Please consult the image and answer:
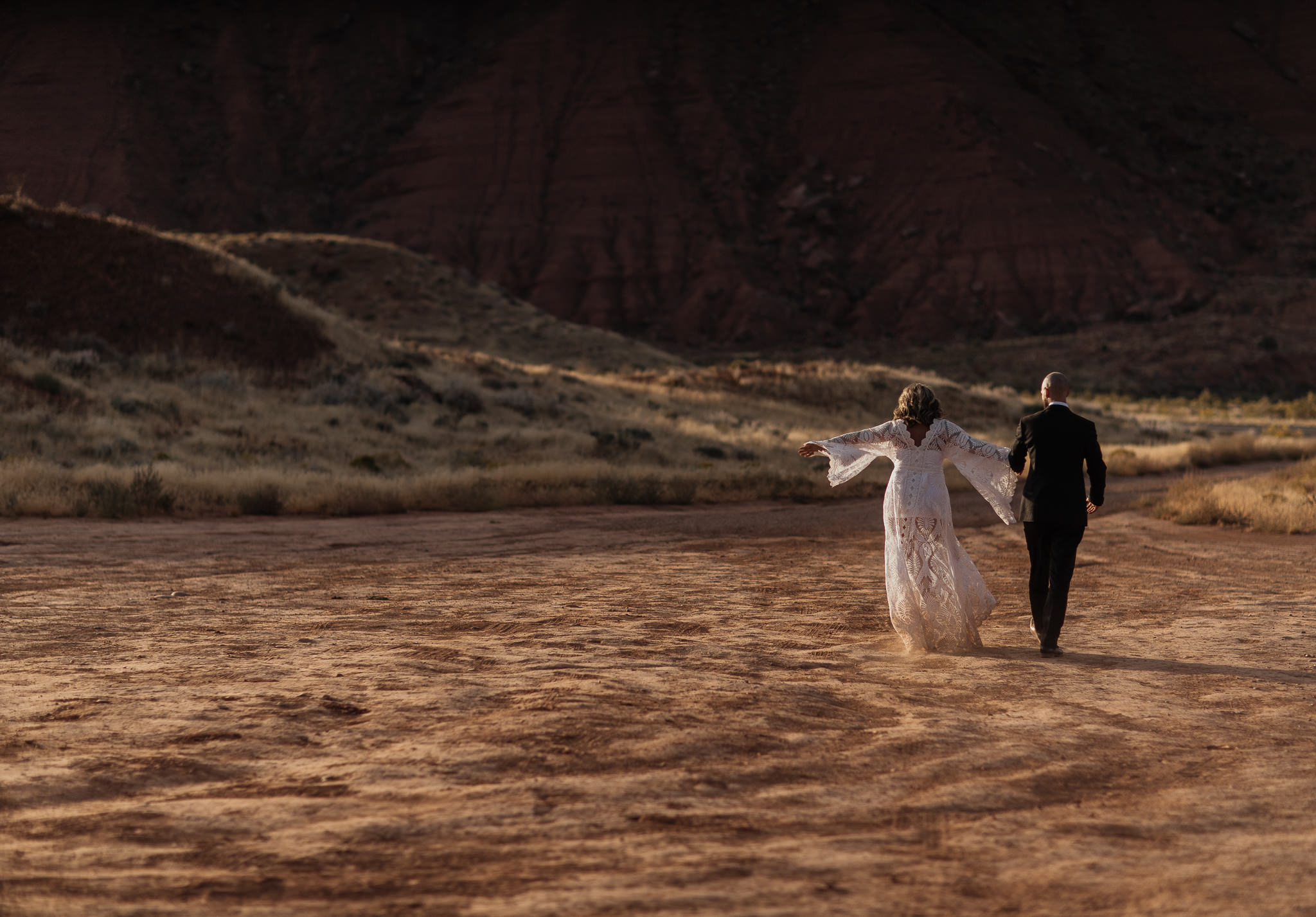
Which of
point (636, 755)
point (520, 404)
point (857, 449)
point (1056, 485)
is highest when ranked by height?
point (520, 404)

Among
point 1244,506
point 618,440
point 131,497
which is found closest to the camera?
point 131,497

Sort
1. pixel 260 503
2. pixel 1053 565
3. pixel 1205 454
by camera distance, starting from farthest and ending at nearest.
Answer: pixel 1205 454 < pixel 260 503 < pixel 1053 565

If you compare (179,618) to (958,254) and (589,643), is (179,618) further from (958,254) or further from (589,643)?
(958,254)

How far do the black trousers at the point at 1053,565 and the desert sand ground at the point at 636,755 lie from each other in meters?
0.30

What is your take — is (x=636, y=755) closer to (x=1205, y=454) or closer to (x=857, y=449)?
(x=857, y=449)

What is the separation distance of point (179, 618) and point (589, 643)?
340cm

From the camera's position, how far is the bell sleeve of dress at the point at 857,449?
816cm

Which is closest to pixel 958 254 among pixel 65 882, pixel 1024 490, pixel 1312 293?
pixel 1312 293

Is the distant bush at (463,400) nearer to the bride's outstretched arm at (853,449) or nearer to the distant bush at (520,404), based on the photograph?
the distant bush at (520,404)

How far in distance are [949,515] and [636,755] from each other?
3.34 metres

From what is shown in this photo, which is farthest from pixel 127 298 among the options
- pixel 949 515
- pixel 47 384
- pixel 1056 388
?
pixel 1056 388

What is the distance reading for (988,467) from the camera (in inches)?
326

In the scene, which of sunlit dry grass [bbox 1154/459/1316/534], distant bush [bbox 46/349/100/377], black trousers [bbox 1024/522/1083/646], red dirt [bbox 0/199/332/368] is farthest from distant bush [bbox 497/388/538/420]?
black trousers [bbox 1024/522/1083/646]

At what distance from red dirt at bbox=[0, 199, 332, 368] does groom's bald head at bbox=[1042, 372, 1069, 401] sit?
91.1ft
